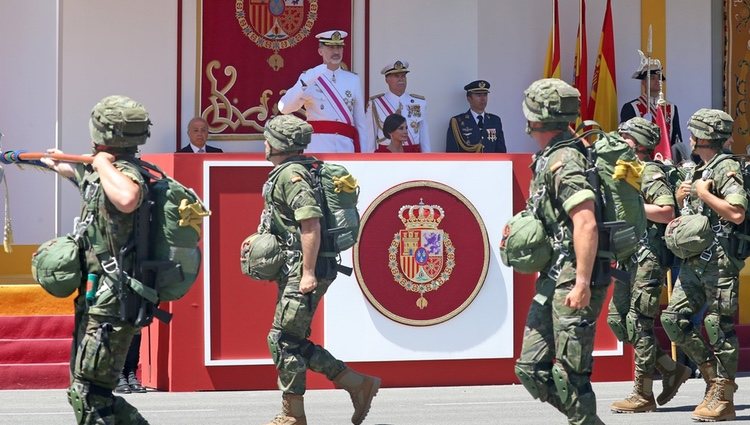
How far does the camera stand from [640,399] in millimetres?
11422

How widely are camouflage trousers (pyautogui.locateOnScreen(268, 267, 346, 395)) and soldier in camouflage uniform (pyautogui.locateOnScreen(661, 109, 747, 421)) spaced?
2.66 metres

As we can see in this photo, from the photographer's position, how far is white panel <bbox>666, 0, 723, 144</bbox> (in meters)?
18.2

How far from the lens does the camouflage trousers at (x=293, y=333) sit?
389 inches

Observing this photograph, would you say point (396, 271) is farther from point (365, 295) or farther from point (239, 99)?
point (239, 99)

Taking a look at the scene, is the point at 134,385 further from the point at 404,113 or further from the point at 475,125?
the point at 475,125

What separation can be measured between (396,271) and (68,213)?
4354 millimetres

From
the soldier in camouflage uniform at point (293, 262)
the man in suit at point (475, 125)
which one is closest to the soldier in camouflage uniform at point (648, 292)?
the soldier in camouflage uniform at point (293, 262)

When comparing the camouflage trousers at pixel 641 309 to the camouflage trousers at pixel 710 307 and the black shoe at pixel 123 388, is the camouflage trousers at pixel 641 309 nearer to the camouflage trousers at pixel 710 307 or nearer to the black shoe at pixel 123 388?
the camouflage trousers at pixel 710 307

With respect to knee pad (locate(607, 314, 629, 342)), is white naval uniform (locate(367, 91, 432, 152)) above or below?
above

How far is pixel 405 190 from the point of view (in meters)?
13.0

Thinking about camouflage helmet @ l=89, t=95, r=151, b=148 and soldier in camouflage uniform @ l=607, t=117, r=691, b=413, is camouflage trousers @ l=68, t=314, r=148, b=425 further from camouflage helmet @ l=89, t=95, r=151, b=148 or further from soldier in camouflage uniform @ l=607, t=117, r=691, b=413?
soldier in camouflage uniform @ l=607, t=117, r=691, b=413

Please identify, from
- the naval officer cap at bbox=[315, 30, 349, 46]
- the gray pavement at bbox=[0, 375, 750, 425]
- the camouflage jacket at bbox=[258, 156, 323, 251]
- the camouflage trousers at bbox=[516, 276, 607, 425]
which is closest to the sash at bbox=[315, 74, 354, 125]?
the naval officer cap at bbox=[315, 30, 349, 46]

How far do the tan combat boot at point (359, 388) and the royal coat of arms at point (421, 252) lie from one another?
272 cm

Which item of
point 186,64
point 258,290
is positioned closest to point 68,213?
point 186,64
